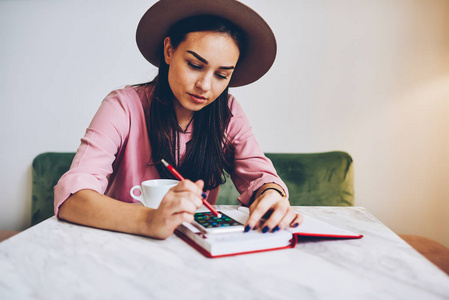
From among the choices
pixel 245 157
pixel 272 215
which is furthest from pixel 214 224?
pixel 245 157

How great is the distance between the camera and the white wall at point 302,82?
1.77 meters

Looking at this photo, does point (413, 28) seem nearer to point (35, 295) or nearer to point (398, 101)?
point (398, 101)

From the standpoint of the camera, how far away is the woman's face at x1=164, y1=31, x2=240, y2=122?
0.85 m

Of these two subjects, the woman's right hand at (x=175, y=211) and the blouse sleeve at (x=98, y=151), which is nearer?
the woman's right hand at (x=175, y=211)

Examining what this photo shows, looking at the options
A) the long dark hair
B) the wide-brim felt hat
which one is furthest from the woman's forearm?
the wide-brim felt hat

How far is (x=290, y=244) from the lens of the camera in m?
0.59

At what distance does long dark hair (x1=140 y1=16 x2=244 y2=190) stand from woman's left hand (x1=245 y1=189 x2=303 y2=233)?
42cm

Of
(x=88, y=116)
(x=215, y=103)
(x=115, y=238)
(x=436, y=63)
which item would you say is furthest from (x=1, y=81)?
(x=436, y=63)

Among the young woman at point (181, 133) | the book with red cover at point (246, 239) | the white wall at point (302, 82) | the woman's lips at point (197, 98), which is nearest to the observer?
the book with red cover at point (246, 239)

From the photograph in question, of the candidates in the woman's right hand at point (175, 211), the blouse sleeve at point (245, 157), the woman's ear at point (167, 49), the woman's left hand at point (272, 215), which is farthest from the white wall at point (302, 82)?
the woman's right hand at point (175, 211)

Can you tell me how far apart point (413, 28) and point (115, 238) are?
6.20ft

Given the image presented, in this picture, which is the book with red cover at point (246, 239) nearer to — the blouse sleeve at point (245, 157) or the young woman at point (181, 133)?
the young woman at point (181, 133)

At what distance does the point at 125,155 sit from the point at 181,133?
20 centimetres

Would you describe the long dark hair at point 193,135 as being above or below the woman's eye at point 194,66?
below
